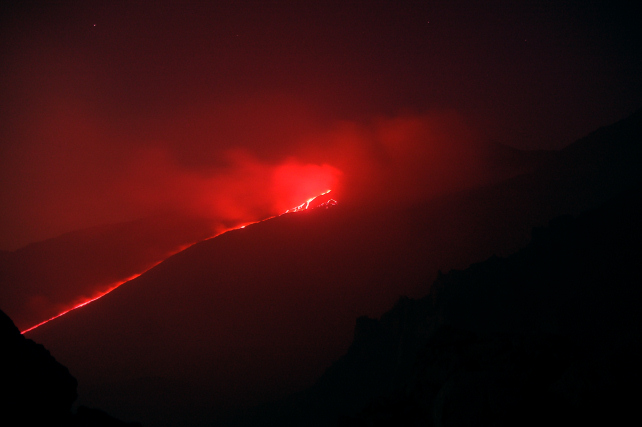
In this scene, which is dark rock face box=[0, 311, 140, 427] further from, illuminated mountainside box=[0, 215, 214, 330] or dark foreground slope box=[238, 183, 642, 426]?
illuminated mountainside box=[0, 215, 214, 330]

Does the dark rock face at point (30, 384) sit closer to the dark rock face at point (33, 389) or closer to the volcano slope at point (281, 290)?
the dark rock face at point (33, 389)

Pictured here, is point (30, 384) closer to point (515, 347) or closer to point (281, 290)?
point (515, 347)

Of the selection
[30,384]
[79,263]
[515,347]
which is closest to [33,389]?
[30,384]

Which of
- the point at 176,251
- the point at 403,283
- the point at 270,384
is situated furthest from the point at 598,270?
the point at 176,251

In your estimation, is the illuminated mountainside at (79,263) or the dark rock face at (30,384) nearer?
the dark rock face at (30,384)

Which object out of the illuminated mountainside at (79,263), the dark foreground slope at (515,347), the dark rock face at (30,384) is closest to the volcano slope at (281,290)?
the illuminated mountainside at (79,263)

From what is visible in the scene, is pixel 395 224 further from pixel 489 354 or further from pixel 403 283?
pixel 489 354

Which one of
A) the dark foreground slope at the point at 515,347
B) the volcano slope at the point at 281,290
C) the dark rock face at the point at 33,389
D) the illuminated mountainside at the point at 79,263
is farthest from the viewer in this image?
the illuminated mountainside at the point at 79,263
